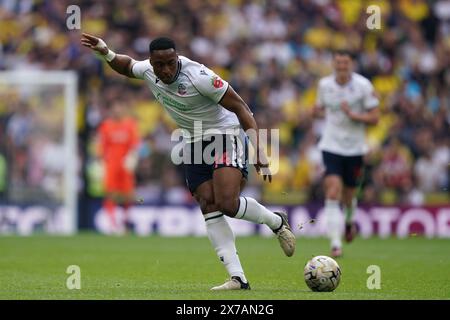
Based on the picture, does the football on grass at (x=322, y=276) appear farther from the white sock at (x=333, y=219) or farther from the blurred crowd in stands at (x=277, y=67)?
the blurred crowd in stands at (x=277, y=67)

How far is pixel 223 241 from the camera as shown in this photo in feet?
29.7

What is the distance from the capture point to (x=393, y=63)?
2277 cm

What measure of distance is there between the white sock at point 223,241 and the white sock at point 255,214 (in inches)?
7.0

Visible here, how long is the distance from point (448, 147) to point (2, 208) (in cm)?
926

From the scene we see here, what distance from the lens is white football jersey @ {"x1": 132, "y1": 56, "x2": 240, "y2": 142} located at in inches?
344

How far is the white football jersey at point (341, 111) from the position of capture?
Answer: 45.1ft

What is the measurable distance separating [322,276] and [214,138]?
5.30 ft
